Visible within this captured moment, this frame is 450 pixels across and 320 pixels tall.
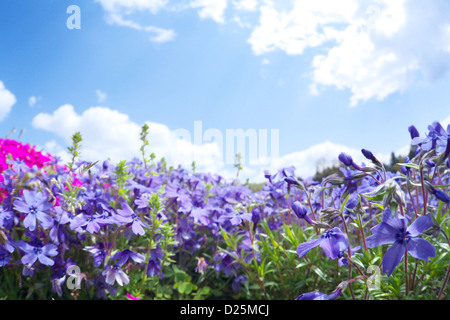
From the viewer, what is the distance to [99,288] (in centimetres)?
265

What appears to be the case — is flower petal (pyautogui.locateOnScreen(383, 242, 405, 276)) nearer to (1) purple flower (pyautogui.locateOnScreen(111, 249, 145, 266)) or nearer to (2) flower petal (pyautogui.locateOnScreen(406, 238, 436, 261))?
(2) flower petal (pyautogui.locateOnScreen(406, 238, 436, 261))

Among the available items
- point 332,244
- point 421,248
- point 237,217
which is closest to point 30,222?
point 237,217

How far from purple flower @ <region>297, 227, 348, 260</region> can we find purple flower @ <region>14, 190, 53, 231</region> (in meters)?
1.64

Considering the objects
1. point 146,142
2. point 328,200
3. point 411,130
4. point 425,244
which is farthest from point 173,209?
point 425,244

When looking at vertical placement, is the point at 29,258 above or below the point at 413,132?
below

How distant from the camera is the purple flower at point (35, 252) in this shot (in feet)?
7.30

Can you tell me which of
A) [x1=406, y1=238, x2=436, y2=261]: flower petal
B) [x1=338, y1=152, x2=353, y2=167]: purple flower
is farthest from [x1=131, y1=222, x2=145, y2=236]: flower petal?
[x1=406, y1=238, x2=436, y2=261]: flower petal

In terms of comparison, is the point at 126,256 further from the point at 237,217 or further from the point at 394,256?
the point at 394,256

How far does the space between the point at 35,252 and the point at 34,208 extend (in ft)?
0.88

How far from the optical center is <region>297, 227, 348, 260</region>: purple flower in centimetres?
132

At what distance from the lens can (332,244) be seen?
1345 millimetres
